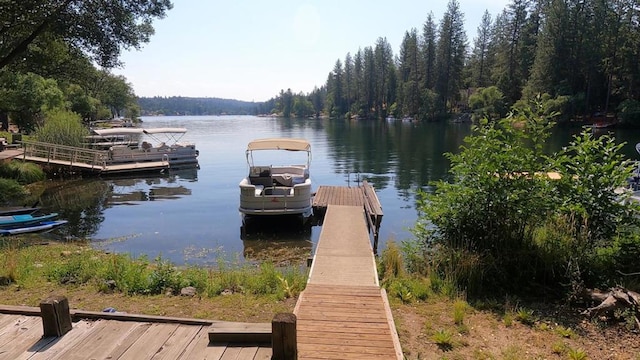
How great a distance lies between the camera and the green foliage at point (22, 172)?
20.2 m

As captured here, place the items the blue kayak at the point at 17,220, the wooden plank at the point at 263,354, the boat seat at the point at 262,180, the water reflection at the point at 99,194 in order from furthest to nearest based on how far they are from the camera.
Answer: the boat seat at the point at 262,180
the water reflection at the point at 99,194
the blue kayak at the point at 17,220
the wooden plank at the point at 263,354

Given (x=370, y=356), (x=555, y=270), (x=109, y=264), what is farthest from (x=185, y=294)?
(x=555, y=270)

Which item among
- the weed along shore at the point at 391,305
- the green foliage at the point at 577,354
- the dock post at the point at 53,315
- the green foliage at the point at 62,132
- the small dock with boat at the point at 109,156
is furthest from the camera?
the green foliage at the point at 62,132

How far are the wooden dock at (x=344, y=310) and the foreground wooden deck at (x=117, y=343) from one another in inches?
Answer: 48.0

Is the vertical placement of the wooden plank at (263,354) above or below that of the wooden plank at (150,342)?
above

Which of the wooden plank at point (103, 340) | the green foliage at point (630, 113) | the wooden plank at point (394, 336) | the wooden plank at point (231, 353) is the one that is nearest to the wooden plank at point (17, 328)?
the wooden plank at point (103, 340)

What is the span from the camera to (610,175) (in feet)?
20.2

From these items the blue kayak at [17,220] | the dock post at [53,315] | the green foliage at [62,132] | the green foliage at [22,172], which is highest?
the green foliage at [62,132]

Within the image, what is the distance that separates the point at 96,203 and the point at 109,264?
11.8m

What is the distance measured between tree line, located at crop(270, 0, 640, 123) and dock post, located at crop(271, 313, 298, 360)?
31454mm

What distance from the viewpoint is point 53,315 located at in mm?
3416

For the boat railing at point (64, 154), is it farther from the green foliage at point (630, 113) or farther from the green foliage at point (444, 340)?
the green foliage at point (630, 113)

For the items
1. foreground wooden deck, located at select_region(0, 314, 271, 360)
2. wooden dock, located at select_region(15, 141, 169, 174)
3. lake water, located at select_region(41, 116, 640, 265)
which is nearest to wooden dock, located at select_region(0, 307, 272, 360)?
foreground wooden deck, located at select_region(0, 314, 271, 360)

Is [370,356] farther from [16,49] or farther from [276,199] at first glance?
[16,49]
